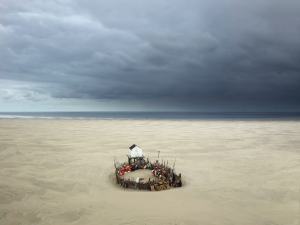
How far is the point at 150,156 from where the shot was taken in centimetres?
2553

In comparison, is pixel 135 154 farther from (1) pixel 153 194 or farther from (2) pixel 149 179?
(1) pixel 153 194

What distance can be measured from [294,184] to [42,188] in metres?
18.8

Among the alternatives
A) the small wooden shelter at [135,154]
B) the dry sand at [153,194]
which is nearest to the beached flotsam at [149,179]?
the small wooden shelter at [135,154]

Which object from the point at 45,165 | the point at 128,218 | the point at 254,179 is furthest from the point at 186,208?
the point at 45,165

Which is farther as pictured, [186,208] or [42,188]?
[42,188]

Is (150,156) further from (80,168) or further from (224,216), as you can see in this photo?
(224,216)

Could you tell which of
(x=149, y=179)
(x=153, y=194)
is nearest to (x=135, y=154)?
(x=149, y=179)

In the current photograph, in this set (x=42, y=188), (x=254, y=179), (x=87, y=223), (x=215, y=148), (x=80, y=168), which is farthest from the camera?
(x=215, y=148)

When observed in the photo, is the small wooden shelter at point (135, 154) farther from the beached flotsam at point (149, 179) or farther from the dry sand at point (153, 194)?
the dry sand at point (153, 194)

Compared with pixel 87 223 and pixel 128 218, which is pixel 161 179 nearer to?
pixel 128 218

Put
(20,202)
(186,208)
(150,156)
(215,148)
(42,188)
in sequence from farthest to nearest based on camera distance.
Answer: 1. (215,148)
2. (150,156)
3. (42,188)
4. (20,202)
5. (186,208)

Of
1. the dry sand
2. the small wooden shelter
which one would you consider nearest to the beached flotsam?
the small wooden shelter

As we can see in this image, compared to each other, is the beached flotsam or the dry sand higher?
the beached flotsam

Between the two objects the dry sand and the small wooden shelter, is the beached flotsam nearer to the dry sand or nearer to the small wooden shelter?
the small wooden shelter
